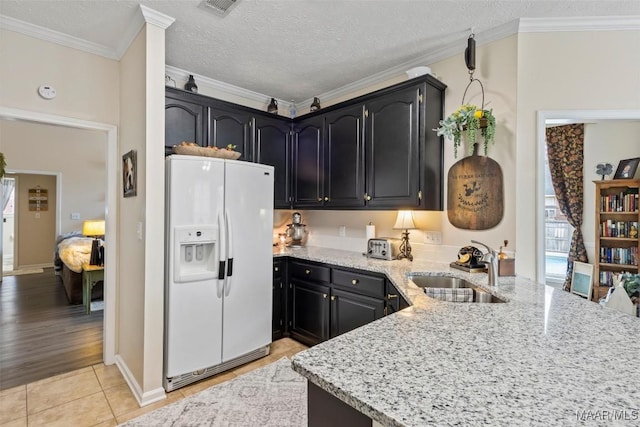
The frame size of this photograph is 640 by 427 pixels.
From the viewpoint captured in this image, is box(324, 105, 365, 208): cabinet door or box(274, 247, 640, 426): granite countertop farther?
A: box(324, 105, 365, 208): cabinet door

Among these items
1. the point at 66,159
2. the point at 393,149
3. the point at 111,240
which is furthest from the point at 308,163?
the point at 66,159

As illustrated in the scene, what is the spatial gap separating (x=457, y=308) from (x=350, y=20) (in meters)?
2.05

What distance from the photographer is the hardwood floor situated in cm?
267

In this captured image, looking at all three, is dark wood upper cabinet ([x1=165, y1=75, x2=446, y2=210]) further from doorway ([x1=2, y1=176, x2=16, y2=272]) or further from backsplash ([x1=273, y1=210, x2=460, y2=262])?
doorway ([x1=2, y1=176, x2=16, y2=272])

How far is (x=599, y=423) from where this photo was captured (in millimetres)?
683

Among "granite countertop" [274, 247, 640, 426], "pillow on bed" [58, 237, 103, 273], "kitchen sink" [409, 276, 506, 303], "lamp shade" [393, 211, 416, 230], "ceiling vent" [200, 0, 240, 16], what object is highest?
"ceiling vent" [200, 0, 240, 16]

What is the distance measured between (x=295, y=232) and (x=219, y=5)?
92.4 inches

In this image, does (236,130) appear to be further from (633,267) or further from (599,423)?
(633,267)

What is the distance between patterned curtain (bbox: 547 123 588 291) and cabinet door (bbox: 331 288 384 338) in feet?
10.9

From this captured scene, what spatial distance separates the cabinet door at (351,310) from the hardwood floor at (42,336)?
215 cm

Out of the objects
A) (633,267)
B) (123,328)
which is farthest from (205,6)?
(633,267)

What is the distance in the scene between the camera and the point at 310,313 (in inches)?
120

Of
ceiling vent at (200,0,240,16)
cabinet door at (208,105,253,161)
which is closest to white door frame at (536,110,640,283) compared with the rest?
ceiling vent at (200,0,240,16)

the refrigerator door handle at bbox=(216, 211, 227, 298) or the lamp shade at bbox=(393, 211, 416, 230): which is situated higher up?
the lamp shade at bbox=(393, 211, 416, 230)
